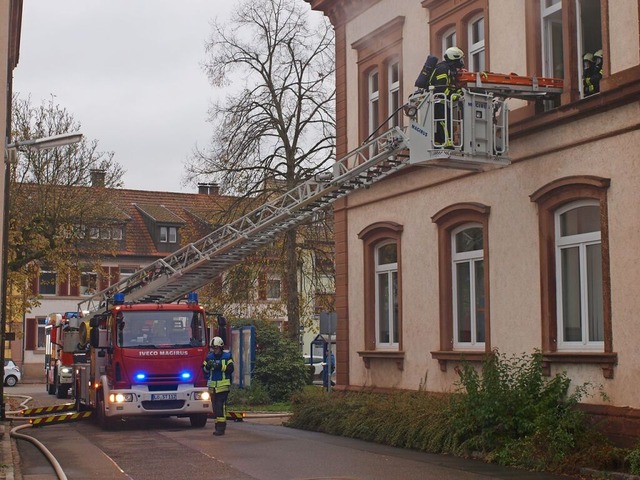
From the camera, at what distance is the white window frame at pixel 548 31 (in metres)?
15.9

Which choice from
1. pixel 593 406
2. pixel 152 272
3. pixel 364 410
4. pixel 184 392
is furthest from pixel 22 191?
pixel 593 406

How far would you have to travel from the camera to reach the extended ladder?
18.6m

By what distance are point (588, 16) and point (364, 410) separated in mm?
7618

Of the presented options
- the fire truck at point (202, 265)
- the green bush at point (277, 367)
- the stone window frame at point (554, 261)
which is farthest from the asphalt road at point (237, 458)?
the green bush at point (277, 367)

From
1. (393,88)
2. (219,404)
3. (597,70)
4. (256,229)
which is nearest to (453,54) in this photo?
(597,70)

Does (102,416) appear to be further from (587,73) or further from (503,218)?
(587,73)

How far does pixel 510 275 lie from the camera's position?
16.5 m

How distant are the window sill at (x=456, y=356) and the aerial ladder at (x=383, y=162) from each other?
3.20m

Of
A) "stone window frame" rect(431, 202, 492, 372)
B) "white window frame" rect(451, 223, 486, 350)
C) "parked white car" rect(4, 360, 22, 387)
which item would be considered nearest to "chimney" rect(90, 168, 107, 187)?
"parked white car" rect(4, 360, 22, 387)

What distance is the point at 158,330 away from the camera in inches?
838

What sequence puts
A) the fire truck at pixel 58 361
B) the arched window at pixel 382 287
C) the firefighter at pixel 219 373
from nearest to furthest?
1. the firefighter at pixel 219 373
2. the arched window at pixel 382 287
3. the fire truck at pixel 58 361

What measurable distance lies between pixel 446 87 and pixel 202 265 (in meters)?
9.78

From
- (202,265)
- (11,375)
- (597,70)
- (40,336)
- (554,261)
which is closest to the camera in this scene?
(597,70)

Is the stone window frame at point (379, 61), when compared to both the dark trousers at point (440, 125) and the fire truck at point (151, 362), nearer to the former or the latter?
the dark trousers at point (440, 125)
